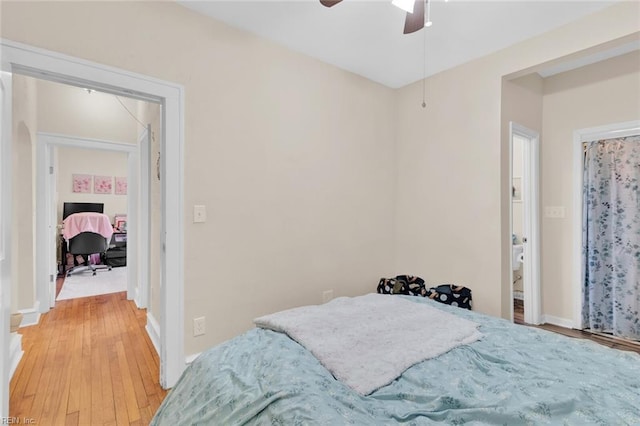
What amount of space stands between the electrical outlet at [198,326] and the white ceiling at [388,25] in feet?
7.04

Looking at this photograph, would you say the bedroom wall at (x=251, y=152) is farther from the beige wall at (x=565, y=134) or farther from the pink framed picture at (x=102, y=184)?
the pink framed picture at (x=102, y=184)

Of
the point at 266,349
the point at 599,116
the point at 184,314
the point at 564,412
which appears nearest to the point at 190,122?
the point at 184,314

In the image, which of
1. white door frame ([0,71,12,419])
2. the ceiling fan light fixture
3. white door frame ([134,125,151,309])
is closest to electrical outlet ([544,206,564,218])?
the ceiling fan light fixture

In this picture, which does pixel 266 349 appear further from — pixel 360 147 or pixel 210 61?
pixel 360 147

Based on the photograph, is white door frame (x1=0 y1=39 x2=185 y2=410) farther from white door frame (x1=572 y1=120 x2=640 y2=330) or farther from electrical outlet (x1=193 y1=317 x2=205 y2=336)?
white door frame (x1=572 y1=120 x2=640 y2=330)

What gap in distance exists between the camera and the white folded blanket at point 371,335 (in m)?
1.18

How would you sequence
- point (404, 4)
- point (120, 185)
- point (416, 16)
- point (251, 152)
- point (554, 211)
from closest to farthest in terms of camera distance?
point (404, 4) → point (416, 16) → point (251, 152) → point (554, 211) → point (120, 185)

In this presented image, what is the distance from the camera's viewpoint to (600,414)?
930mm

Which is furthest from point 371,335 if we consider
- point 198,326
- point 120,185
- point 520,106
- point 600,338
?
point 120,185

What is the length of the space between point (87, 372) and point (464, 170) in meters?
3.48

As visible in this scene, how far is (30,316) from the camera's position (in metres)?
3.22

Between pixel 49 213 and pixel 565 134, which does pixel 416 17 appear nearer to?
pixel 565 134

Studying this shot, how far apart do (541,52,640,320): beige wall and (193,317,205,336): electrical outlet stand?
3442mm

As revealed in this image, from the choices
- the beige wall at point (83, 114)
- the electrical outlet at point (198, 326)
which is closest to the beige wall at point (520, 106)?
the electrical outlet at point (198, 326)
